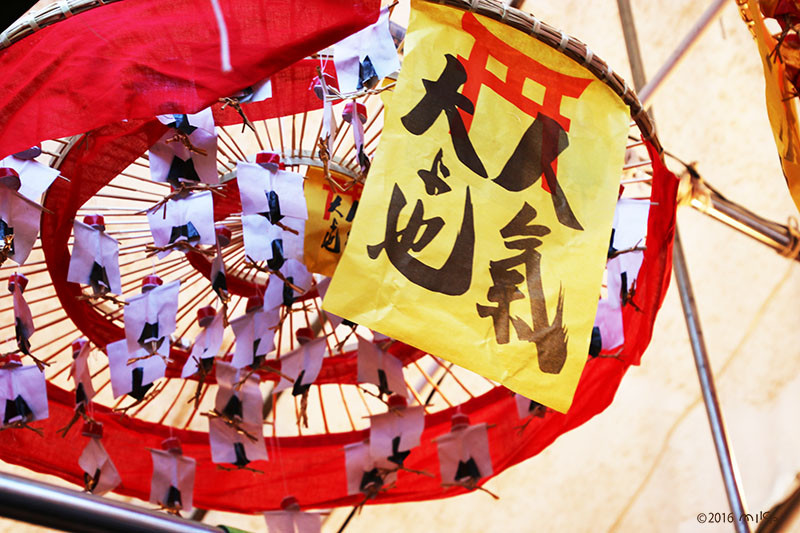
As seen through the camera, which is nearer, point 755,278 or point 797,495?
point 797,495

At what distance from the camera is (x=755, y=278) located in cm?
306

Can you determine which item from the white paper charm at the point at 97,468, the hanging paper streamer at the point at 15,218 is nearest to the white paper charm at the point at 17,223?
the hanging paper streamer at the point at 15,218

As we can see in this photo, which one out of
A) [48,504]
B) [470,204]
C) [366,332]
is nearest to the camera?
[48,504]

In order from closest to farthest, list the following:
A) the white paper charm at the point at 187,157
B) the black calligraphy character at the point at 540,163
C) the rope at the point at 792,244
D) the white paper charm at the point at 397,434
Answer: the black calligraphy character at the point at 540,163
the white paper charm at the point at 187,157
the white paper charm at the point at 397,434
the rope at the point at 792,244

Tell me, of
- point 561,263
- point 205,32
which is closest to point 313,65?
point 205,32

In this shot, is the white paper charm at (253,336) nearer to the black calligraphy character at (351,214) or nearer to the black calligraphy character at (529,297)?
the black calligraphy character at (351,214)

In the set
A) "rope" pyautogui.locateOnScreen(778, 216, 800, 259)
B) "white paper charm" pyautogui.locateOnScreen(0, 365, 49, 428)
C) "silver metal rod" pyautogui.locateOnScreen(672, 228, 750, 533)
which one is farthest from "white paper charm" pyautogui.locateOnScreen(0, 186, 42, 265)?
"rope" pyautogui.locateOnScreen(778, 216, 800, 259)

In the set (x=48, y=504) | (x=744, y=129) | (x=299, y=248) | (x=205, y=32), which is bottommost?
(x=48, y=504)

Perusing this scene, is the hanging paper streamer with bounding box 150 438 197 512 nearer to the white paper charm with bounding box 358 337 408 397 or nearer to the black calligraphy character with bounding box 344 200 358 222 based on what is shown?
the white paper charm with bounding box 358 337 408 397

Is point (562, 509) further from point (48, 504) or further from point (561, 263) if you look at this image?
point (48, 504)

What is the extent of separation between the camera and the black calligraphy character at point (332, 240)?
142 centimetres

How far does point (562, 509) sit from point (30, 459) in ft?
6.62

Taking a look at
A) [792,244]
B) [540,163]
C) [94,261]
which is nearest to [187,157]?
[94,261]

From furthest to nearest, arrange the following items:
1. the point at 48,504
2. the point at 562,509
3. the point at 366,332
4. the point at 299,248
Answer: the point at 562,509 < the point at 366,332 < the point at 299,248 < the point at 48,504
